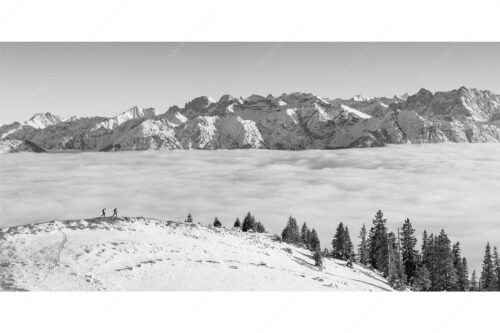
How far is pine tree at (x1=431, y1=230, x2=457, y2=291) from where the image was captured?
77.4 m

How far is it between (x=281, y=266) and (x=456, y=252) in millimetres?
51942

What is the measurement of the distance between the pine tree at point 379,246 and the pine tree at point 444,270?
7.90 meters

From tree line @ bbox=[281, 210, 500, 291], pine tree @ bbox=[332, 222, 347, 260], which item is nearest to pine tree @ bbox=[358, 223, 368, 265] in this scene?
tree line @ bbox=[281, 210, 500, 291]

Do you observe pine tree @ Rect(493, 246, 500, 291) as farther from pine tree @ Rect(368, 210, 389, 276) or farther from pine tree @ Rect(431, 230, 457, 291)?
pine tree @ Rect(368, 210, 389, 276)

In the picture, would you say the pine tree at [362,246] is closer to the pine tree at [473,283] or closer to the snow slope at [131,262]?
the pine tree at [473,283]

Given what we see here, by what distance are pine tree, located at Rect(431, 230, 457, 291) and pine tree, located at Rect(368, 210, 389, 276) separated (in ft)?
25.9

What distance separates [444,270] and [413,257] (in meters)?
12.1

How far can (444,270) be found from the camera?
7812 centimetres

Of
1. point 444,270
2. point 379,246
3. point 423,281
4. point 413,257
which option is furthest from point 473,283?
point 423,281

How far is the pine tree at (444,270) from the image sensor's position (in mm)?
77375

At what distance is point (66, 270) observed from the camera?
130 ft

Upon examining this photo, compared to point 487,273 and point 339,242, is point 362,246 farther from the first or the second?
point 487,273

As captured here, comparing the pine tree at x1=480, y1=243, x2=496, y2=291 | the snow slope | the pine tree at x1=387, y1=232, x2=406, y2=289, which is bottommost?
the pine tree at x1=480, y1=243, x2=496, y2=291
